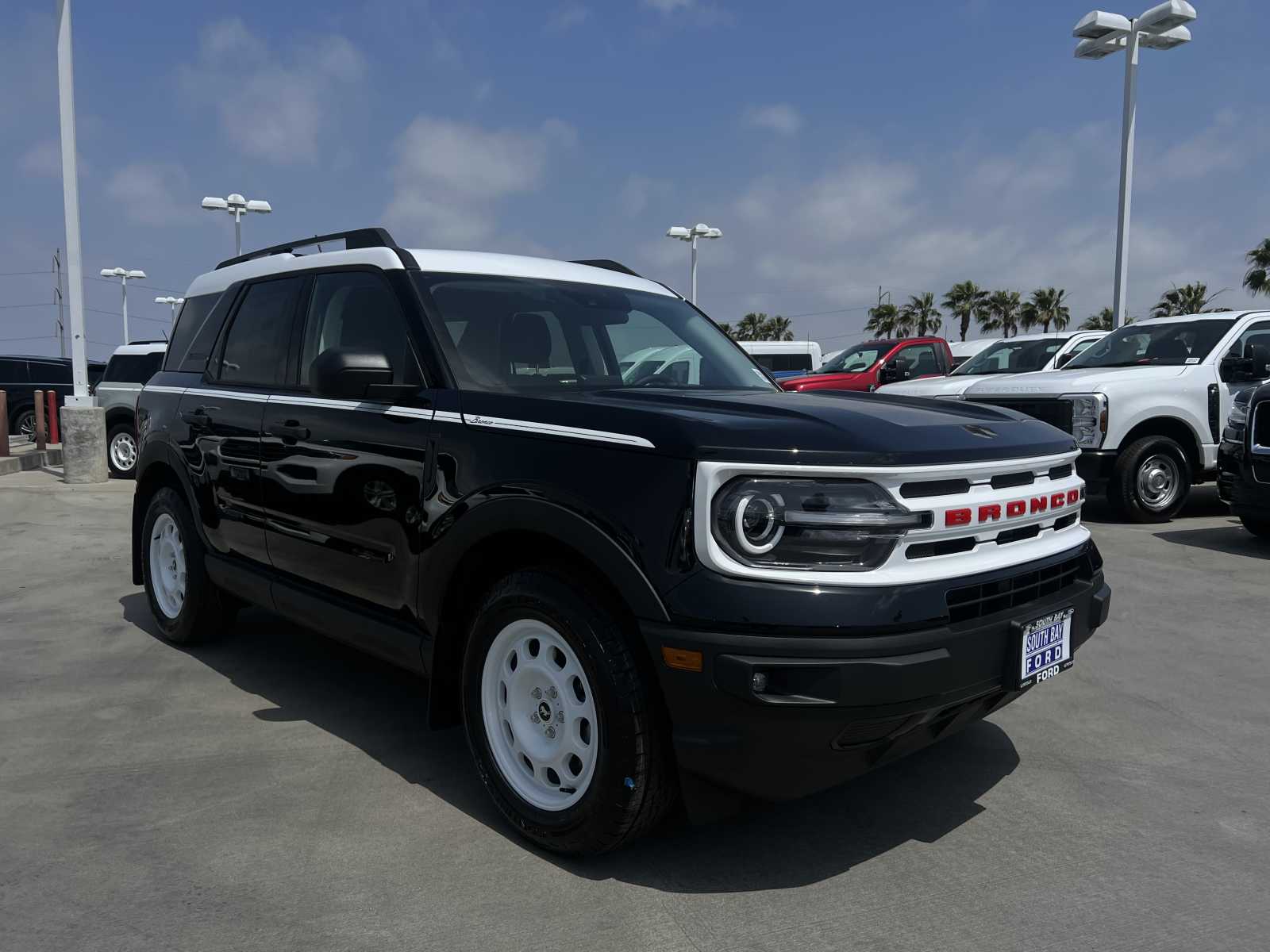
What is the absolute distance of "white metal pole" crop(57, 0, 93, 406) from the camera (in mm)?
13508

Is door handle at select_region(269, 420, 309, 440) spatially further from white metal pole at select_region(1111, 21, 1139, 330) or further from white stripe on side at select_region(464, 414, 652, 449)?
white metal pole at select_region(1111, 21, 1139, 330)

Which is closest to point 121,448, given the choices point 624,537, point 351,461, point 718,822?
point 351,461

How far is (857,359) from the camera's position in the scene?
725 inches

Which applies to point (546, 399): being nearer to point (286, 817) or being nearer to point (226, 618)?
point (286, 817)

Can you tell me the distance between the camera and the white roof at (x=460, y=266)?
3.78 m

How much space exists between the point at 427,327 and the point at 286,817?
1.69 meters

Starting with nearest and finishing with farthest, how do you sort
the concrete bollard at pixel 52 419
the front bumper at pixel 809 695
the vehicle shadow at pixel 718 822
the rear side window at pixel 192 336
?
the front bumper at pixel 809 695 → the vehicle shadow at pixel 718 822 → the rear side window at pixel 192 336 → the concrete bollard at pixel 52 419

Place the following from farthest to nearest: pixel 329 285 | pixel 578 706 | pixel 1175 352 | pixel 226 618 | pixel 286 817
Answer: pixel 1175 352 → pixel 226 618 → pixel 329 285 → pixel 286 817 → pixel 578 706

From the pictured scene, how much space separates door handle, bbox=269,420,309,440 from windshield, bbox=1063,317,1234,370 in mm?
8220

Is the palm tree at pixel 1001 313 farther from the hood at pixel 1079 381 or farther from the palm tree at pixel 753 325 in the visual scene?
the hood at pixel 1079 381

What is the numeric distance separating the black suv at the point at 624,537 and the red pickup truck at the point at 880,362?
13318 millimetres

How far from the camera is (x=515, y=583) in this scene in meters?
2.91

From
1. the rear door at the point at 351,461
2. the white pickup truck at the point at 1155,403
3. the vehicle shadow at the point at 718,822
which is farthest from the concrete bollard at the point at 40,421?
the rear door at the point at 351,461

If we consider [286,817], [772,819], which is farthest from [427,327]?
[772,819]
